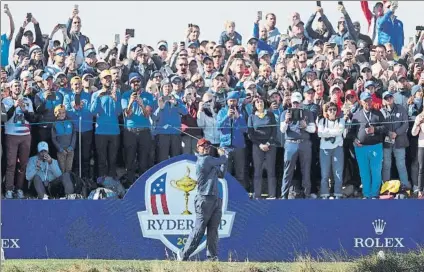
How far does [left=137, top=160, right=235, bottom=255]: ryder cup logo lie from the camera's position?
1942 centimetres

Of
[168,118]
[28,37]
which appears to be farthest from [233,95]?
[28,37]

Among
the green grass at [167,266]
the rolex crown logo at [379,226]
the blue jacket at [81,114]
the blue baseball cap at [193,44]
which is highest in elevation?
the blue baseball cap at [193,44]

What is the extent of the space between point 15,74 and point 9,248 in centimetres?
403

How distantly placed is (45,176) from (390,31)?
9051 millimetres

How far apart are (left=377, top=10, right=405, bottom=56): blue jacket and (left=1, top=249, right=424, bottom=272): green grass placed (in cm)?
754

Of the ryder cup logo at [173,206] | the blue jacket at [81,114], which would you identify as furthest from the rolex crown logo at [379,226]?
the blue jacket at [81,114]

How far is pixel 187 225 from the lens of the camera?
19.5m

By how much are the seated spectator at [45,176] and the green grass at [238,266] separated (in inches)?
83.3

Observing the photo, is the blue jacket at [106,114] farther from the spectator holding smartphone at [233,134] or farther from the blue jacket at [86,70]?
the spectator holding smartphone at [233,134]

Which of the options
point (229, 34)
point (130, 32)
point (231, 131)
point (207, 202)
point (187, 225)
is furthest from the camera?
point (229, 34)

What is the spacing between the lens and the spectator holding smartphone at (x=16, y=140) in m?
19.9

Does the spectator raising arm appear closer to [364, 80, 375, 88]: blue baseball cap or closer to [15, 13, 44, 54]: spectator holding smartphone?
[15, 13, 44, 54]: spectator holding smartphone

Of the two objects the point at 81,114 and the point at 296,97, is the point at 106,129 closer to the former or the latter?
the point at 81,114

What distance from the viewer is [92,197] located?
19812 millimetres
